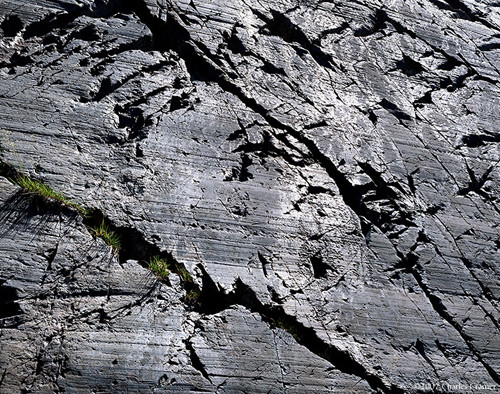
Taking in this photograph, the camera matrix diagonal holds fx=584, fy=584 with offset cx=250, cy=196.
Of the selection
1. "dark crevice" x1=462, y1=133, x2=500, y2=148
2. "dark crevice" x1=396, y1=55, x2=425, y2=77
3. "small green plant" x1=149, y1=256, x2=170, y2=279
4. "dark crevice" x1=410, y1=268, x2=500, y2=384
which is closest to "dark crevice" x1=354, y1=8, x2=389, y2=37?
"dark crevice" x1=396, y1=55, x2=425, y2=77

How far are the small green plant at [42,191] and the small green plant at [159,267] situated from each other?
430 millimetres

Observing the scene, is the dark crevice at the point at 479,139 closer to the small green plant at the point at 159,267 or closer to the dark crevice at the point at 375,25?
the dark crevice at the point at 375,25

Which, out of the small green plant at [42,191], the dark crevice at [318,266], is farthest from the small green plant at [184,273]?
the dark crevice at [318,266]

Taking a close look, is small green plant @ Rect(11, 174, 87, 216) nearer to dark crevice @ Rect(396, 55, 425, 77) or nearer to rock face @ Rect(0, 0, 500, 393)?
rock face @ Rect(0, 0, 500, 393)

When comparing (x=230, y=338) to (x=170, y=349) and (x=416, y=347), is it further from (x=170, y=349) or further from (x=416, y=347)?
(x=416, y=347)

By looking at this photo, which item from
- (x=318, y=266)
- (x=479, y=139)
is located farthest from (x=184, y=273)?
(x=479, y=139)

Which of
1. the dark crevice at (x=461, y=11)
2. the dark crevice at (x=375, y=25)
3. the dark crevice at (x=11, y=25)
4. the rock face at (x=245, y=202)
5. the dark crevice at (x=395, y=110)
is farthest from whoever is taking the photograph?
the dark crevice at (x=461, y=11)

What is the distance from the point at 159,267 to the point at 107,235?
311 mm

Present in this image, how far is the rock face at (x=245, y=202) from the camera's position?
8.86 feet

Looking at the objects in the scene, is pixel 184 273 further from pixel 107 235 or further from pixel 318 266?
pixel 318 266

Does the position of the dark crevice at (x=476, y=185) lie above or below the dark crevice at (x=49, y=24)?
below

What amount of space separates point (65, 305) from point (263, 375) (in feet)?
3.17

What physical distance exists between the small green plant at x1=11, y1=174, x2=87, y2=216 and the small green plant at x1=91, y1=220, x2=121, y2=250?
108 mm

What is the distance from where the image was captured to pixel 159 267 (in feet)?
9.56
